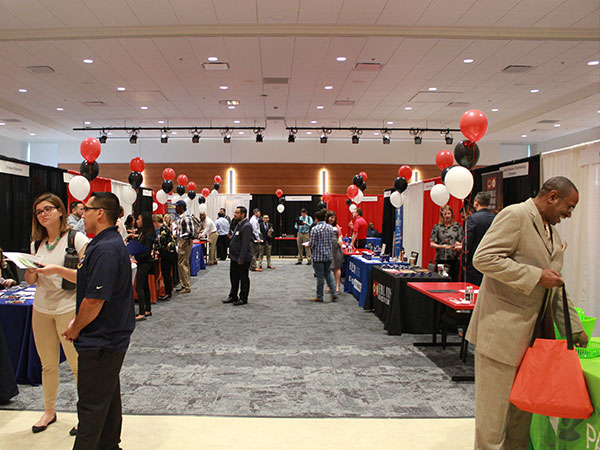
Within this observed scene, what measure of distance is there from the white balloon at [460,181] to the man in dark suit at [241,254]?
3.09 m

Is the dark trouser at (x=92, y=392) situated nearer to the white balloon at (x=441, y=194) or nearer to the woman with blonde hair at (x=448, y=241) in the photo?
the woman with blonde hair at (x=448, y=241)

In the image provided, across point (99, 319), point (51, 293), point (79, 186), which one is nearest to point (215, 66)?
point (79, 186)

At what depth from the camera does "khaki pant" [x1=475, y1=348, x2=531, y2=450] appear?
6.37ft

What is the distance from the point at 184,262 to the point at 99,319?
6.11 m

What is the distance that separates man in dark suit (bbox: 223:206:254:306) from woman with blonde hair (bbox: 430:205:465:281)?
9.03 feet

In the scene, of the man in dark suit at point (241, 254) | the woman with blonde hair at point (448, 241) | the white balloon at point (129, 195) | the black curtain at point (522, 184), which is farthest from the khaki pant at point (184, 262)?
the black curtain at point (522, 184)

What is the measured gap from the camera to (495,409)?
196cm

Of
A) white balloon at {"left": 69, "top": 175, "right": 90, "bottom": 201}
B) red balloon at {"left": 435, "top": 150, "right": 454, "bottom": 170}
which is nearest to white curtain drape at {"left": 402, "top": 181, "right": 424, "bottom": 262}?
red balloon at {"left": 435, "top": 150, "right": 454, "bottom": 170}

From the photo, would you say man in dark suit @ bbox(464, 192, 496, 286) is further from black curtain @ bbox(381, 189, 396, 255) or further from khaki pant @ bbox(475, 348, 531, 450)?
black curtain @ bbox(381, 189, 396, 255)

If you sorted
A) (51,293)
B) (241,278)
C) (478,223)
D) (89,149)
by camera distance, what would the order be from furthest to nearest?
(241,278) → (89,149) → (478,223) → (51,293)

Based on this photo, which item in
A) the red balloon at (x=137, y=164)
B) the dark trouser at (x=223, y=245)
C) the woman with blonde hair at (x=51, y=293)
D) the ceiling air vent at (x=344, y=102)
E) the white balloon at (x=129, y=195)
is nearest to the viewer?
the woman with blonde hair at (x=51, y=293)

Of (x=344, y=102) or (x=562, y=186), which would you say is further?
(x=344, y=102)

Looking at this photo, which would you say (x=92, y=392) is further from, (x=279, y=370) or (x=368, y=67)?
(x=368, y=67)

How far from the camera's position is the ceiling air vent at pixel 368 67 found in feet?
24.7
